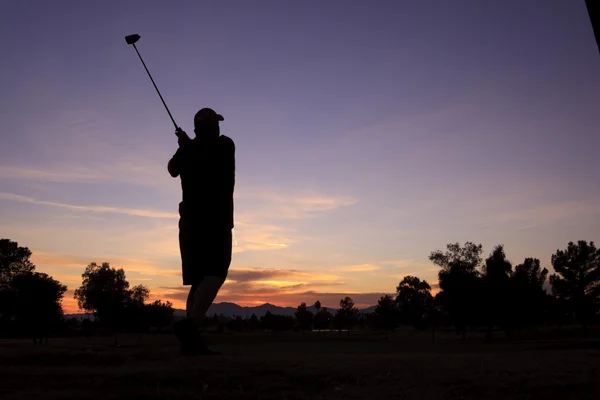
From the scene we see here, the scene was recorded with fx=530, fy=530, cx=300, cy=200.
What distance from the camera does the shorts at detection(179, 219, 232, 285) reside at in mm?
7820

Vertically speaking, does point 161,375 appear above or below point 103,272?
below

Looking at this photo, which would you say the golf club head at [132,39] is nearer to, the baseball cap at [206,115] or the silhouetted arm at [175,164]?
the baseball cap at [206,115]

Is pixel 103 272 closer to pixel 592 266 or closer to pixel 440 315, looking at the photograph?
pixel 440 315

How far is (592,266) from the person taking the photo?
9612 centimetres

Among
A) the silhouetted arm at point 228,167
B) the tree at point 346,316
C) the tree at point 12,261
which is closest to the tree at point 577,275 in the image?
the tree at point 346,316

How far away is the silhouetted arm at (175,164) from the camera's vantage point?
8508 mm

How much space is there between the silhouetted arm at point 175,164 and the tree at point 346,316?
13645cm

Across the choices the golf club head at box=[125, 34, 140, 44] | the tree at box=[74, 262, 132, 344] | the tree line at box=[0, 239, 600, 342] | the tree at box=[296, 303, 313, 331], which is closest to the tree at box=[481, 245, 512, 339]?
the tree line at box=[0, 239, 600, 342]

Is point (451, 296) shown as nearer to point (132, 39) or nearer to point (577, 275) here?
point (577, 275)

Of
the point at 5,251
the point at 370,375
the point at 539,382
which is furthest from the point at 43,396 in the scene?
the point at 5,251

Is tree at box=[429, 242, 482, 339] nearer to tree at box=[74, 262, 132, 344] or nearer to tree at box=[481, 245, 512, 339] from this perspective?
tree at box=[481, 245, 512, 339]

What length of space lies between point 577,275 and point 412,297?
37.1 m

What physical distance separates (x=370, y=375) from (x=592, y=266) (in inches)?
4152

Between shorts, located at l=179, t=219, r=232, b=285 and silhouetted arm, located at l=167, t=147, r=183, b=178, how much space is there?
971 millimetres
